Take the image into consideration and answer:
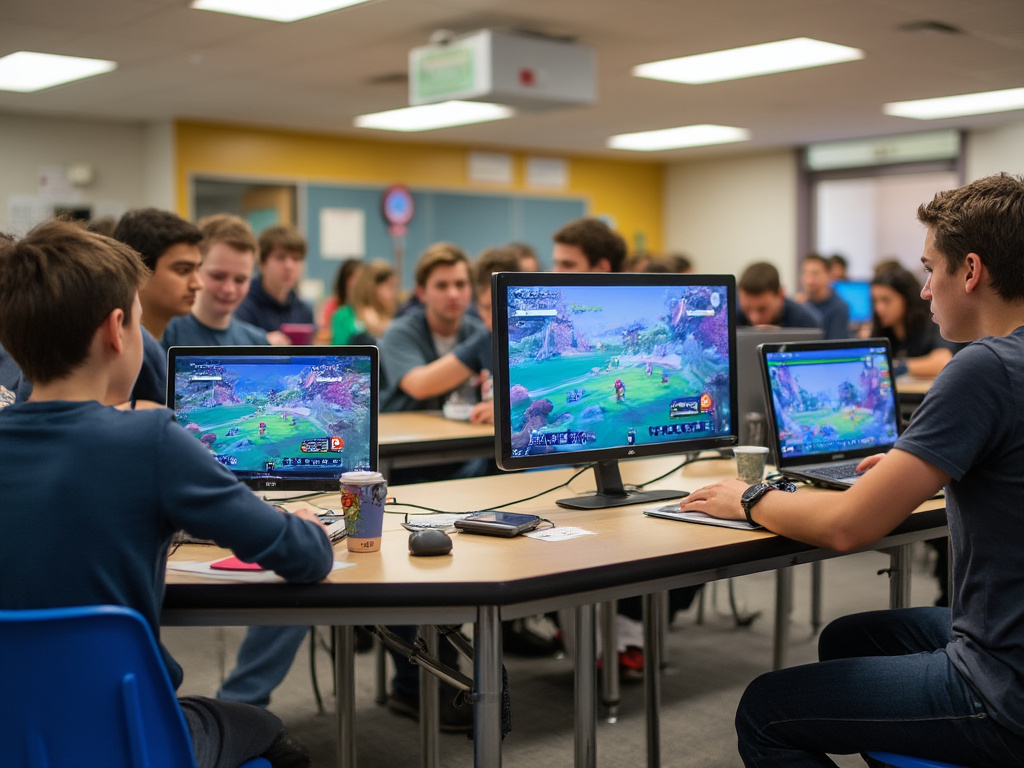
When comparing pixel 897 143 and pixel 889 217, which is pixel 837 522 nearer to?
pixel 897 143

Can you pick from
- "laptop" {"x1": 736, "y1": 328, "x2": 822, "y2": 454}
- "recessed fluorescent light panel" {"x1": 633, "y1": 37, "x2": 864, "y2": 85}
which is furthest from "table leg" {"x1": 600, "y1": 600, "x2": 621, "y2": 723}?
"recessed fluorescent light panel" {"x1": 633, "y1": 37, "x2": 864, "y2": 85}

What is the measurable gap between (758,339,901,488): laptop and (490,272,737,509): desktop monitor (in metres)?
0.13

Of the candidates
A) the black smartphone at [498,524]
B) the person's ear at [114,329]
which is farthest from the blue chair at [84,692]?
the black smartphone at [498,524]

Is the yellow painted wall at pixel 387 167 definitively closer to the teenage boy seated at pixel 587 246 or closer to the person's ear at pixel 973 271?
the teenage boy seated at pixel 587 246

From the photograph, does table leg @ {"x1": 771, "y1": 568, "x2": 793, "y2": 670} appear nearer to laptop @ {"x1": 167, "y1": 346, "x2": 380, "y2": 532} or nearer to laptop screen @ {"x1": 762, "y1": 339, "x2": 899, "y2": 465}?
laptop screen @ {"x1": 762, "y1": 339, "x2": 899, "y2": 465}

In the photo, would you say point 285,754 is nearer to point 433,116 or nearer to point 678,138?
point 433,116

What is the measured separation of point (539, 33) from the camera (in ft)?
18.9

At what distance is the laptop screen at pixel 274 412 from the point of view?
204 centimetres

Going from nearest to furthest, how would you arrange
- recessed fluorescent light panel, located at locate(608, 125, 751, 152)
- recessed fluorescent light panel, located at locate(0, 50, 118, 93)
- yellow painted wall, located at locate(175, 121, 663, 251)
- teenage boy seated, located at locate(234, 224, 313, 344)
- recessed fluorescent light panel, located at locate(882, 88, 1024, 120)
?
teenage boy seated, located at locate(234, 224, 313, 344) < recessed fluorescent light panel, located at locate(0, 50, 118, 93) < recessed fluorescent light panel, located at locate(882, 88, 1024, 120) < yellow painted wall, located at locate(175, 121, 663, 251) < recessed fluorescent light panel, located at locate(608, 125, 751, 152)

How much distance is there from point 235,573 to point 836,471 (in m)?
1.39

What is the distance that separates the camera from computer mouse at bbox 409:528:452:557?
1.68 m

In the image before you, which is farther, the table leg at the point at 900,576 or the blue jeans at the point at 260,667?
the blue jeans at the point at 260,667

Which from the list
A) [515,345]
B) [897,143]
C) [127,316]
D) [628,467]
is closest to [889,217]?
[897,143]

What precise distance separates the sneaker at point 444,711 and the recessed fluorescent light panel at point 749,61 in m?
4.52
